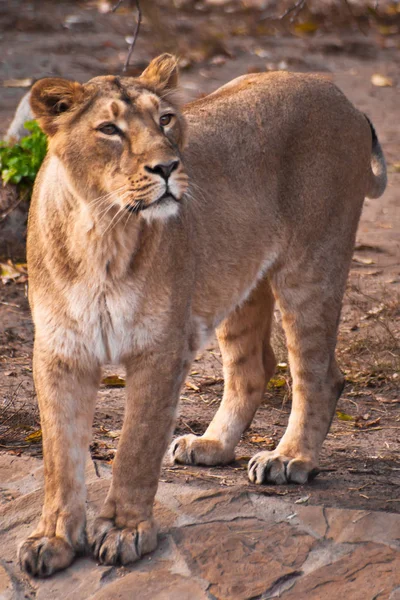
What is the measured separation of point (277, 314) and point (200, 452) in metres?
2.10

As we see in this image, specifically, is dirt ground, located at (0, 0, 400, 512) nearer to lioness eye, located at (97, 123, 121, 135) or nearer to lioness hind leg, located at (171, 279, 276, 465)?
lioness hind leg, located at (171, 279, 276, 465)

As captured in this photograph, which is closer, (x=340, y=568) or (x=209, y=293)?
(x=340, y=568)

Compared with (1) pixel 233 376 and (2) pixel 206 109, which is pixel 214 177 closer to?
(2) pixel 206 109

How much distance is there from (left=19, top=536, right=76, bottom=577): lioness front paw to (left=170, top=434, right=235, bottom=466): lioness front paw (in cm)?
107

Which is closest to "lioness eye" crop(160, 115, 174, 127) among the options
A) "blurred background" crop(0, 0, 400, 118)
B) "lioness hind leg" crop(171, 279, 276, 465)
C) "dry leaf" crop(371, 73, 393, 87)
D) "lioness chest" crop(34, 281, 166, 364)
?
"lioness chest" crop(34, 281, 166, 364)

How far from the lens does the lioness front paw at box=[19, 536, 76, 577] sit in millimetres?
3500

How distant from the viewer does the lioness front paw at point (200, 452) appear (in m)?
4.52

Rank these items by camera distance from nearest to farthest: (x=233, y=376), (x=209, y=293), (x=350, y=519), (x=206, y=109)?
(x=350, y=519), (x=209, y=293), (x=206, y=109), (x=233, y=376)

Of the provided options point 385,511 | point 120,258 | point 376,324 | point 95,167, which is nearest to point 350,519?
point 385,511

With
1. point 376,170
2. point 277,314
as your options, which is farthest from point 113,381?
point 376,170

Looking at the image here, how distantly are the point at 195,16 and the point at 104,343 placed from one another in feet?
37.5

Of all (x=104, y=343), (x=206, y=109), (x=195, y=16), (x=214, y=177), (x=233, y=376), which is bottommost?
(x=233, y=376)

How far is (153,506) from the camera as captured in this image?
12.8 feet

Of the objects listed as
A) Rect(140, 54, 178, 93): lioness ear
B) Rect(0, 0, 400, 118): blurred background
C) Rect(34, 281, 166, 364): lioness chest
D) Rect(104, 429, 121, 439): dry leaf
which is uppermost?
Rect(0, 0, 400, 118): blurred background
